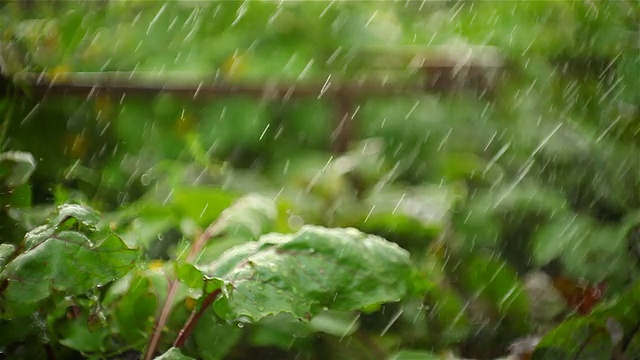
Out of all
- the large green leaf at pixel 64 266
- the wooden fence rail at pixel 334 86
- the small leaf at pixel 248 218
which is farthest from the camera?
the wooden fence rail at pixel 334 86

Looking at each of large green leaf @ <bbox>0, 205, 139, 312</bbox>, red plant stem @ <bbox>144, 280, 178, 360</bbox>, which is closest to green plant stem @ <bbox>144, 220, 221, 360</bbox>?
red plant stem @ <bbox>144, 280, 178, 360</bbox>

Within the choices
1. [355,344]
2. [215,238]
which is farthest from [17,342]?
[355,344]

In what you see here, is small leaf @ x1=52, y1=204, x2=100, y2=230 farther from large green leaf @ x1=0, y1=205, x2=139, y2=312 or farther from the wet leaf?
the wet leaf

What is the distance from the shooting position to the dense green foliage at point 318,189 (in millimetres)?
781

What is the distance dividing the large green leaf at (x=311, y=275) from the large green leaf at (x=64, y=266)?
127mm

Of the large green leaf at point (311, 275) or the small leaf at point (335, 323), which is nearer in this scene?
the large green leaf at point (311, 275)

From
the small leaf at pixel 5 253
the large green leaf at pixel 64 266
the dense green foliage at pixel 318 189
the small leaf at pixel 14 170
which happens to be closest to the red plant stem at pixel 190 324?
the dense green foliage at pixel 318 189

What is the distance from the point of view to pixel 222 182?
4.39 ft

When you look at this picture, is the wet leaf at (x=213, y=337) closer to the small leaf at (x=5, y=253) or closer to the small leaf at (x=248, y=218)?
the small leaf at (x=248, y=218)

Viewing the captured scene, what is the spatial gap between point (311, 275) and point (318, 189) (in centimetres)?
56

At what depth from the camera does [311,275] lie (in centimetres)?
76

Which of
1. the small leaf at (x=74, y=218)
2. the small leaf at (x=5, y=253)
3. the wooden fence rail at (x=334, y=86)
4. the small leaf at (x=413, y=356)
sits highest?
the small leaf at (x=74, y=218)

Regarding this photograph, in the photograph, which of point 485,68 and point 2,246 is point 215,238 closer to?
point 2,246

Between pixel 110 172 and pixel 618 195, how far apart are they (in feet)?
3.57
